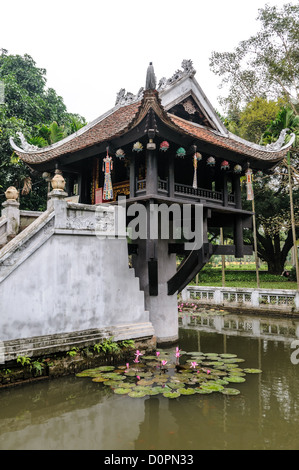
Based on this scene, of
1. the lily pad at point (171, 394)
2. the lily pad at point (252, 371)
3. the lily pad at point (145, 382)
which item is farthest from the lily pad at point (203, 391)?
the lily pad at point (252, 371)

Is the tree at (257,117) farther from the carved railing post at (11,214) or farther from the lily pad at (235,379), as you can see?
the lily pad at (235,379)

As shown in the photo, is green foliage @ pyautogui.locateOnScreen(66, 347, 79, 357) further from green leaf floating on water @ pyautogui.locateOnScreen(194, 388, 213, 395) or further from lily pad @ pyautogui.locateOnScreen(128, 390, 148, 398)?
green leaf floating on water @ pyautogui.locateOnScreen(194, 388, 213, 395)

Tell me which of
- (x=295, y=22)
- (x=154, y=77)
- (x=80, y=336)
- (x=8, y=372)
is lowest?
(x=8, y=372)

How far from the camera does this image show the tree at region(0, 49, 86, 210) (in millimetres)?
16391

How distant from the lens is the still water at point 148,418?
14.1 ft

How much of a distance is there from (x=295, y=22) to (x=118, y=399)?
23.6m

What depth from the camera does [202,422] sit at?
4.85 m

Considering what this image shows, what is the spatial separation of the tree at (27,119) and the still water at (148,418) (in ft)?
24.9

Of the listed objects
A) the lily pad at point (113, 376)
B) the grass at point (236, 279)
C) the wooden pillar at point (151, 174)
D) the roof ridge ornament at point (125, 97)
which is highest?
the roof ridge ornament at point (125, 97)

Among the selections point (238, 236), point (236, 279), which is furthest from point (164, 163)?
point (236, 279)
